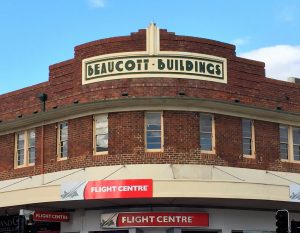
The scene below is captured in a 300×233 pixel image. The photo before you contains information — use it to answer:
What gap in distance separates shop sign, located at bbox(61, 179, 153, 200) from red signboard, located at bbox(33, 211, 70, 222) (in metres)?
2.06

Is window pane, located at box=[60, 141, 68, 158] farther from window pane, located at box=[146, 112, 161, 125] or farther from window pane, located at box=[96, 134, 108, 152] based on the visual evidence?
window pane, located at box=[146, 112, 161, 125]

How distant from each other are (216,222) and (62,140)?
23.9 ft

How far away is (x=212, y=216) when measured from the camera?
83.7ft

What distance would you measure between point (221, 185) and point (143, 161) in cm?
324

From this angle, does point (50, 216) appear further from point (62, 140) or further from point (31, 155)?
point (31, 155)

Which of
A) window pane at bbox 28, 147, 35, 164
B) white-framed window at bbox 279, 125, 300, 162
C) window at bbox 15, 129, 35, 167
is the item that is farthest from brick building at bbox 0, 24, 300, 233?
window at bbox 15, 129, 35, 167

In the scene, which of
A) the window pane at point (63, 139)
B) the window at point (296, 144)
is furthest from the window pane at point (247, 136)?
Result: the window pane at point (63, 139)

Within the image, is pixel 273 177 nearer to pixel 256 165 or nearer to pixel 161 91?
pixel 256 165

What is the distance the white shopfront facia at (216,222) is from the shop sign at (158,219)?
1.06 feet

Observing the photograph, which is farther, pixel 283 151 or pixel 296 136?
pixel 296 136

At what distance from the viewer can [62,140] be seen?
89.0ft

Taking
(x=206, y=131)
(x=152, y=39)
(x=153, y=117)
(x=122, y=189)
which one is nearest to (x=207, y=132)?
(x=206, y=131)

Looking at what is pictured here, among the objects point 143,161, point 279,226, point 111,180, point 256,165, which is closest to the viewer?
point 279,226

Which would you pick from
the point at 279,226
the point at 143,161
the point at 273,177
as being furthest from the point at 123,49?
the point at 279,226
